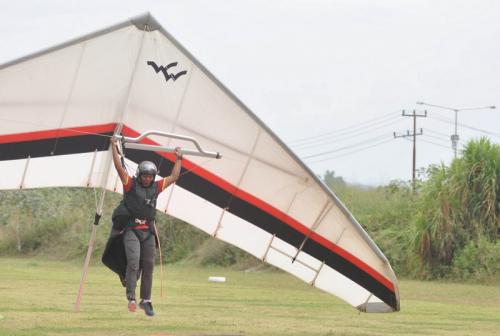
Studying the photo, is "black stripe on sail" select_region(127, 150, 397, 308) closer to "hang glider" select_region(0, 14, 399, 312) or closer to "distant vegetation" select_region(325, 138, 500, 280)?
"hang glider" select_region(0, 14, 399, 312)

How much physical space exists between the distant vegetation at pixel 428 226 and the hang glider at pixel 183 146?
18.6m

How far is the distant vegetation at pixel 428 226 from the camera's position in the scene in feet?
113

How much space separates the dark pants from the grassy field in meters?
0.97

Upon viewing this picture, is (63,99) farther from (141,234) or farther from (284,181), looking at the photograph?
Answer: (284,181)

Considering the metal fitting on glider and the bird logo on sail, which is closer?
the metal fitting on glider

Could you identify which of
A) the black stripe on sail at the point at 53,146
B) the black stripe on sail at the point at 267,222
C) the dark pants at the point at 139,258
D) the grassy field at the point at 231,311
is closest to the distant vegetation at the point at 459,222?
the grassy field at the point at 231,311

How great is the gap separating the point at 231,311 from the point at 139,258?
652 cm

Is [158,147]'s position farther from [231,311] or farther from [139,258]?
[231,311]

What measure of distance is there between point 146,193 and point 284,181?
97.4 inches

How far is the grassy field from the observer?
50.1ft

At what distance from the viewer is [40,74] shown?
1364 centimetres

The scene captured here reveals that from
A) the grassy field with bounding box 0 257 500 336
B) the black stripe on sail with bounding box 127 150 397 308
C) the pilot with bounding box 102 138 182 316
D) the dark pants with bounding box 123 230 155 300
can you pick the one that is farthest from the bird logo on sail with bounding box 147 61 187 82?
the grassy field with bounding box 0 257 500 336

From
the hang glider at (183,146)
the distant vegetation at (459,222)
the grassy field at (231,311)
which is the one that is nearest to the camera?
the hang glider at (183,146)

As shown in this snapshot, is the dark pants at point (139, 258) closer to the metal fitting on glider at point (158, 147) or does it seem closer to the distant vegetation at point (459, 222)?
the metal fitting on glider at point (158, 147)
